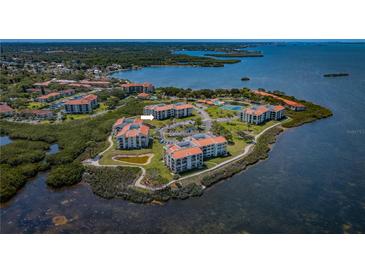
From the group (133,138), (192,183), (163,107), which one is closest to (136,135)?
(133,138)

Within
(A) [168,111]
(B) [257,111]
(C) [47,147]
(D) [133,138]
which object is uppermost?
(B) [257,111]

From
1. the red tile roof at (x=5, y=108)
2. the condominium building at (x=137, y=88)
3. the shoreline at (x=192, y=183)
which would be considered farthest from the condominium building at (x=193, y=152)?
the condominium building at (x=137, y=88)

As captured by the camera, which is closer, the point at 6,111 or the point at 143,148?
the point at 143,148

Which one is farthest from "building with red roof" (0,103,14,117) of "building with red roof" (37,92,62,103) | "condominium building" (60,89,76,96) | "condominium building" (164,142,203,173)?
"condominium building" (164,142,203,173)

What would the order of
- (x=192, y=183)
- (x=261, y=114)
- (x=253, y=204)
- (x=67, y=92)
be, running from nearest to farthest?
(x=253, y=204) → (x=192, y=183) → (x=261, y=114) → (x=67, y=92)

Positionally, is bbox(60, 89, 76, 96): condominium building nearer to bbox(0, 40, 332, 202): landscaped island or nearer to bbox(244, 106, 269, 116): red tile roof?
bbox(0, 40, 332, 202): landscaped island

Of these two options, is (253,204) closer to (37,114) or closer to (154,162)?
(154,162)

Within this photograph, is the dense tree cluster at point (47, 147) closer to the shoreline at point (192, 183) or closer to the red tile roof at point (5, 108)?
the shoreline at point (192, 183)

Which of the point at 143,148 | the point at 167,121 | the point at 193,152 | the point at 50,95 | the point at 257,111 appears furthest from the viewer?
the point at 50,95
